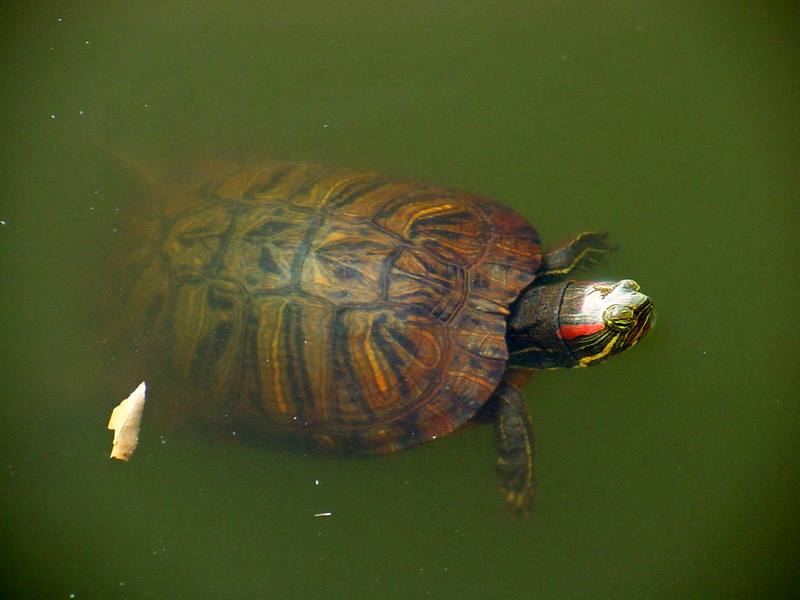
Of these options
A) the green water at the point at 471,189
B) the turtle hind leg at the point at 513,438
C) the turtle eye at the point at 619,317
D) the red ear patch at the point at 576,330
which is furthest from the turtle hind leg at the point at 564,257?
the turtle hind leg at the point at 513,438

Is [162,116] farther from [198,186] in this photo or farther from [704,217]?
[704,217]

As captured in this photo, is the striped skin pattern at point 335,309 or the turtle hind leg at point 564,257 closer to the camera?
the striped skin pattern at point 335,309

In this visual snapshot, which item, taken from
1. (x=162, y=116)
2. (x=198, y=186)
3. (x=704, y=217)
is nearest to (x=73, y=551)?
(x=198, y=186)

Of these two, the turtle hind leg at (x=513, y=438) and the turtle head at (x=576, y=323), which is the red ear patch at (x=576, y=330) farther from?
the turtle hind leg at (x=513, y=438)

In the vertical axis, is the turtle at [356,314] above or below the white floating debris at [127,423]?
above

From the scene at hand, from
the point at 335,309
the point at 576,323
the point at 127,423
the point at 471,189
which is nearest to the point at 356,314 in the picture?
the point at 335,309

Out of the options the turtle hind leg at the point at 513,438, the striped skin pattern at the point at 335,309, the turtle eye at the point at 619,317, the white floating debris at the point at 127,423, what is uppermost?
the turtle eye at the point at 619,317
